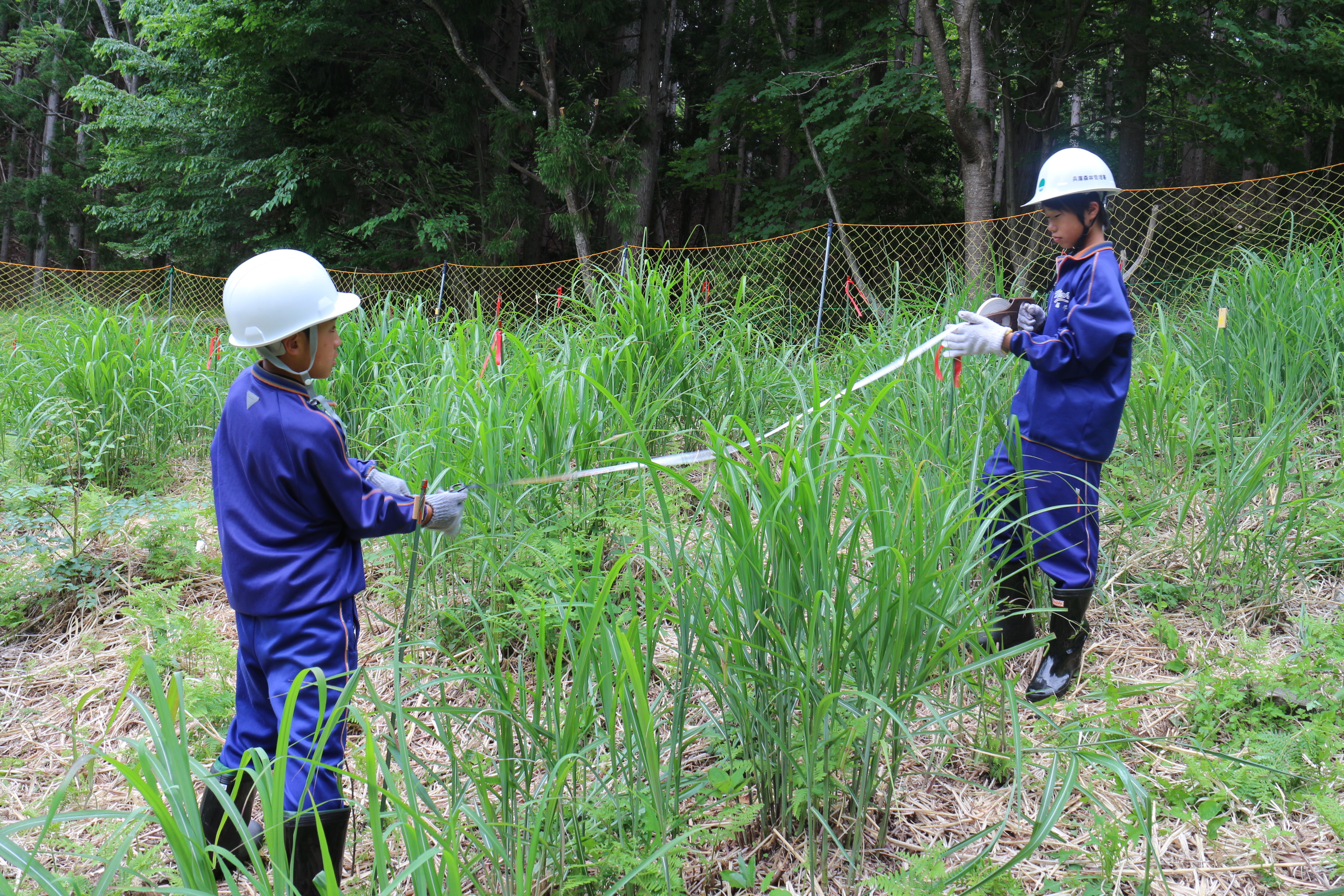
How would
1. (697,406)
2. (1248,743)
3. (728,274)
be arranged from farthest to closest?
(728,274)
(697,406)
(1248,743)

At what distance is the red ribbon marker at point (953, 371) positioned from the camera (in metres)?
2.48

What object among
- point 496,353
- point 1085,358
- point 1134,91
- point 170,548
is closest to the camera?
point 1085,358

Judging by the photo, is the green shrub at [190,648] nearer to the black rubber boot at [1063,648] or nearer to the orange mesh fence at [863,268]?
the orange mesh fence at [863,268]

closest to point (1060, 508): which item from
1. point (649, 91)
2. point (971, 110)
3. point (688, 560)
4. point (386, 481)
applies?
point (688, 560)

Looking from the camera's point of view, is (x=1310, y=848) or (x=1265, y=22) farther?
(x=1265, y=22)

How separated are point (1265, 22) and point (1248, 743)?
381 inches

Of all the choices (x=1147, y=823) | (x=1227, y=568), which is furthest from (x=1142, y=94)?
(x=1147, y=823)

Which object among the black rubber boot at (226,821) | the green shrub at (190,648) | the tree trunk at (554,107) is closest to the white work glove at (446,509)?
the black rubber boot at (226,821)

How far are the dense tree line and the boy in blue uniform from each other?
23.3 feet

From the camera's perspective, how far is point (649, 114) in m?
10.9

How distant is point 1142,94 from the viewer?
9375mm

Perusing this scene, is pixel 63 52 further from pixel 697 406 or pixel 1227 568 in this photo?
pixel 1227 568

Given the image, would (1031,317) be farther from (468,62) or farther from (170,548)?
(468,62)

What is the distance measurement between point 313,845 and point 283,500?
65 cm
